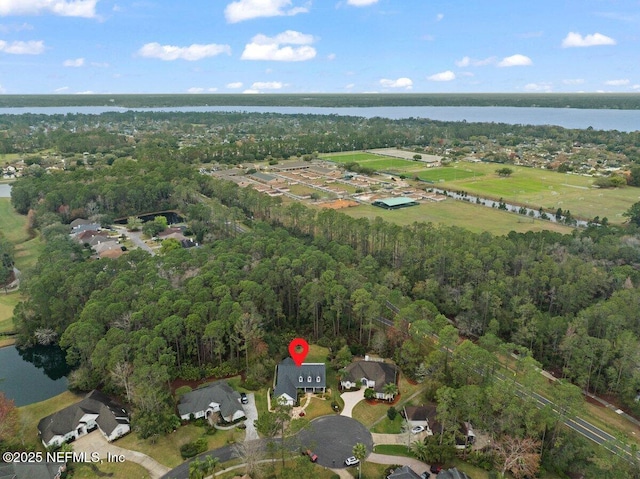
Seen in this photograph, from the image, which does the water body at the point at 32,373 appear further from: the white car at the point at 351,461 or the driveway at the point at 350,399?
the white car at the point at 351,461

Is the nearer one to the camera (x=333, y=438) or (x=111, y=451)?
(x=111, y=451)

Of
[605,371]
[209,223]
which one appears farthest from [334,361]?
[209,223]

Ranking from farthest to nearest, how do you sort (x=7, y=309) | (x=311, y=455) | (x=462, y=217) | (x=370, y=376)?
(x=462, y=217), (x=7, y=309), (x=370, y=376), (x=311, y=455)

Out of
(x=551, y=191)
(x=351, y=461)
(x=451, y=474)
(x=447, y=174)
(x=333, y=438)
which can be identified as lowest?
(x=333, y=438)

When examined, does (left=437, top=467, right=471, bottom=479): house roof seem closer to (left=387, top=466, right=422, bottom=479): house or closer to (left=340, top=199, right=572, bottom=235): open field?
(left=387, top=466, right=422, bottom=479): house

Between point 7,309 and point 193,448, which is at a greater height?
point 7,309

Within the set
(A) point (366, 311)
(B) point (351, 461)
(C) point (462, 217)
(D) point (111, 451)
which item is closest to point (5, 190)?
(D) point (111, 451)

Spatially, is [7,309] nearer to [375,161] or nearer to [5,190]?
[5,190]

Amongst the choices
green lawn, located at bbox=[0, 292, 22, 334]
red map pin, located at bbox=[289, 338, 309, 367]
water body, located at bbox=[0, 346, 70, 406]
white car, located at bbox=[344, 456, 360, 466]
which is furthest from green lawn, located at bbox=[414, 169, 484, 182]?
water body, located at bbox=[0, 346, 70, 406]
